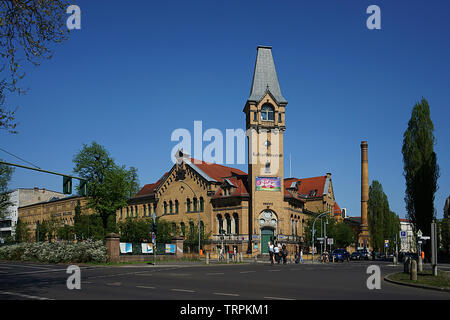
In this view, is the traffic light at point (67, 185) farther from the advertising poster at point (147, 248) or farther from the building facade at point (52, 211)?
the building facade at point (52, 211)

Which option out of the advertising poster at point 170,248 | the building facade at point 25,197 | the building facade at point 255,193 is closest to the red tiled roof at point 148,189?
the building facade at point 255,193

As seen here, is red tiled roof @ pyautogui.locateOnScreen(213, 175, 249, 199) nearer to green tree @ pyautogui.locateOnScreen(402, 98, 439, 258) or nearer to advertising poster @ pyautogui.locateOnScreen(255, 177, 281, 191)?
advertising poster @ pyautogui.locateOnScreen(255, 177, 281, 191)

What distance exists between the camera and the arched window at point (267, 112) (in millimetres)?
71250

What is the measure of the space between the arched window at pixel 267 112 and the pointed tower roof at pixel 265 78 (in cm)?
150

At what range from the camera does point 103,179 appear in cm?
7244

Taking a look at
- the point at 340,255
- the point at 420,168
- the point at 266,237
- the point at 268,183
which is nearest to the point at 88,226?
the point at 266,237

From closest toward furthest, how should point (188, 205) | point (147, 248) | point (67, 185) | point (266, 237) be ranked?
point (67, 185)
point (147, 248)
point (266, 237)
point (188, 205)

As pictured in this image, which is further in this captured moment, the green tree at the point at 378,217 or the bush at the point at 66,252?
the green tree at the point at 378,217

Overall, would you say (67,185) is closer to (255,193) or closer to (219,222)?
(255,193)

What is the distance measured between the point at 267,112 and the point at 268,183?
1033 centimetres

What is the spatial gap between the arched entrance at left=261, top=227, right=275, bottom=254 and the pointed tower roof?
18430 mm
